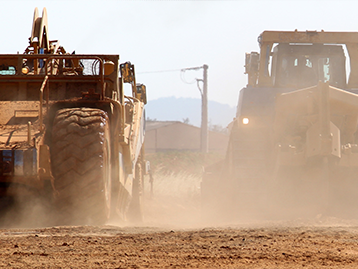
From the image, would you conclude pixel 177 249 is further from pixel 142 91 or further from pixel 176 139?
pixel 176 139

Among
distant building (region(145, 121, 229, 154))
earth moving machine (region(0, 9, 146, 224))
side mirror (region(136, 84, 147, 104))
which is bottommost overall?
distant building (region(145, 121, 229, 154))

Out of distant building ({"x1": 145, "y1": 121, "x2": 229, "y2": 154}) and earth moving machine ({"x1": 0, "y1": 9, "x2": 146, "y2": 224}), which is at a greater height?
earth moving machine ({"x1": 0, "y1": 9, "x2": 146, "y2": 224})

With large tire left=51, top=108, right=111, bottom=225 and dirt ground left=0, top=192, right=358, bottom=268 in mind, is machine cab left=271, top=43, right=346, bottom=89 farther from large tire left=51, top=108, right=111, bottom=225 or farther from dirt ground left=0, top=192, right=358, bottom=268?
large tire left=51, top=108, right=111, bottom=225

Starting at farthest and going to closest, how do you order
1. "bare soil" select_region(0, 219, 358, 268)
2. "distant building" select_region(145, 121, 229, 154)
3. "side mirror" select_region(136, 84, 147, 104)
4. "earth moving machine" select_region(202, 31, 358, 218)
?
"distant building" select_region(145, 121, 229, 154), "side mirror" select_region(136, 84, 147, 104), "earth moving machine" select_region(202, 31, 358, 218), "bare soil" select_region(0, 219, 358, 268)

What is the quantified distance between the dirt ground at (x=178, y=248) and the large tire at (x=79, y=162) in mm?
449

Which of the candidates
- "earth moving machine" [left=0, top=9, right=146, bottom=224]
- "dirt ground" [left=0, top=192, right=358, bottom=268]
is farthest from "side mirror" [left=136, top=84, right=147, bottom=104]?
"dirt ground" [left=0, top=192, right=358, bottom=268]

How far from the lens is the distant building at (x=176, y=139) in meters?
44.2

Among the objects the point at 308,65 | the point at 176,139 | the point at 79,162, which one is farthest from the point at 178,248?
the point at 176,139

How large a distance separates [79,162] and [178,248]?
1.75 metres

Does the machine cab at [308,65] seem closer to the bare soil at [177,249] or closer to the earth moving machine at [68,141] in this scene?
the earth moving machine at [68,141]

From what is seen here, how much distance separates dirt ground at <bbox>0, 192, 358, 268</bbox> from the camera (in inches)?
127

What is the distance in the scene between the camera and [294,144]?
8.75 m

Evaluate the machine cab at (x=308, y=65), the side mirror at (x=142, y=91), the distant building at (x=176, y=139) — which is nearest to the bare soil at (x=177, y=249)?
the side mirror at (x=142, y=91)

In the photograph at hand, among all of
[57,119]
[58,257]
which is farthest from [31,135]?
[58,257]
